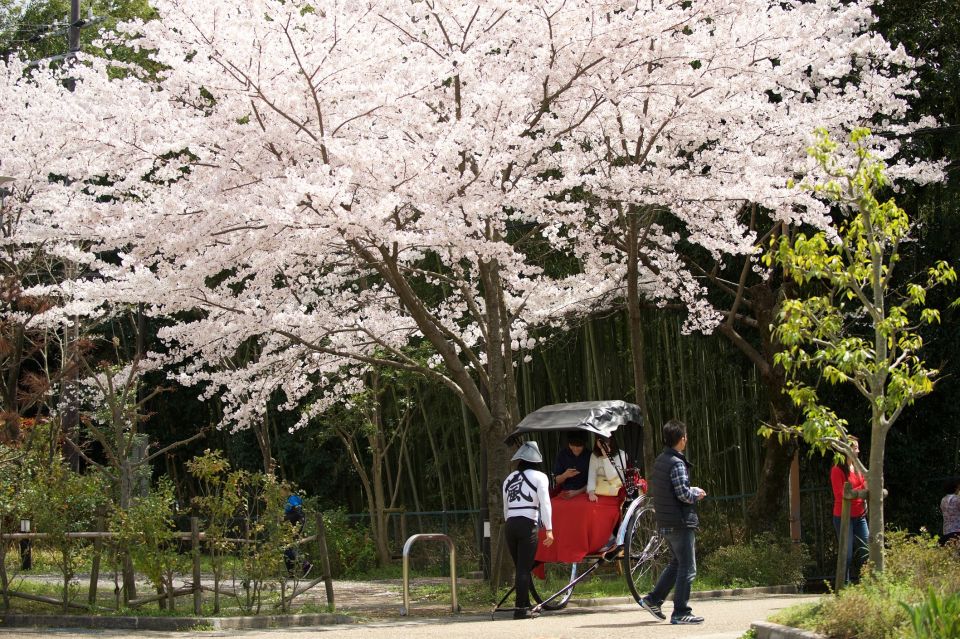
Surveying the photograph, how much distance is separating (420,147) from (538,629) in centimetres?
419

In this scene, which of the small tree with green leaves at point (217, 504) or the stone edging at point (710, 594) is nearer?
the small tree with green leaves at point (217, 504)

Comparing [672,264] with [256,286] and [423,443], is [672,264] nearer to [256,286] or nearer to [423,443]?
[256,286]

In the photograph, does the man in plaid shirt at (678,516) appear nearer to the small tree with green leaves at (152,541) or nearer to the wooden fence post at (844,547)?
the wooden fence post at (844,547)

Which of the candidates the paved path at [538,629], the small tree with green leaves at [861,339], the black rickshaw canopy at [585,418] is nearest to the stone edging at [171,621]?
the paved path at [538,629]

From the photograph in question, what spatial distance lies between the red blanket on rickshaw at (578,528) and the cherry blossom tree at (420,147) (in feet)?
6.60

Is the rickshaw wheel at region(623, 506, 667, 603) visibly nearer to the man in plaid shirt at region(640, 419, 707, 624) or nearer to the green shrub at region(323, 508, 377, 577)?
the man in plaid shirt at region(640, 419, 707, 624)

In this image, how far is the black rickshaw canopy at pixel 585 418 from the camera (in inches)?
380

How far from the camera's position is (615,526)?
9617 millimetres

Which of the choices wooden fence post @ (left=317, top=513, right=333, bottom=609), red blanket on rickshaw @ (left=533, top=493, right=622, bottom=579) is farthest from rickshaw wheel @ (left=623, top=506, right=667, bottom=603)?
wooden fence post @ (left=317, top=513, right=333, bottom=609)

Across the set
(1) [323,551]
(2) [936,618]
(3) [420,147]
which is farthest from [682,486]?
(3) [420,147]

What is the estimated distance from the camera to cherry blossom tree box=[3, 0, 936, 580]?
9375 mm

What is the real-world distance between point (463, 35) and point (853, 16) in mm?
5733

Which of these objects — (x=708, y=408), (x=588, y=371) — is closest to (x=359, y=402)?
(x=588, y=371)

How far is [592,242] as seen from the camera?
12727mm
